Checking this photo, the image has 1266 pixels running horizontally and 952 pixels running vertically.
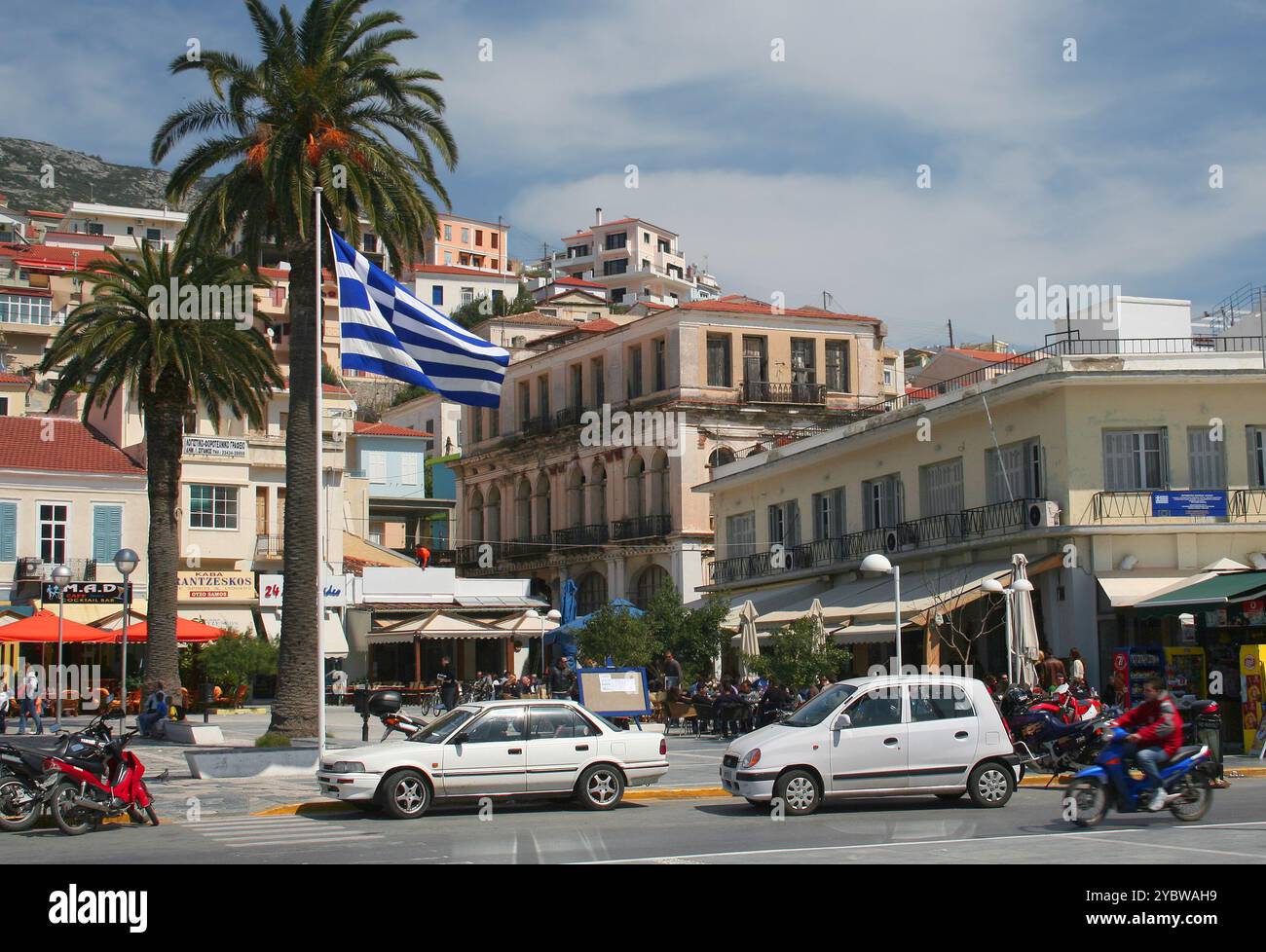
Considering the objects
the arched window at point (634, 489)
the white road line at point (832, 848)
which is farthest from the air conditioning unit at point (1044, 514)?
the arched window at point (634, 489)

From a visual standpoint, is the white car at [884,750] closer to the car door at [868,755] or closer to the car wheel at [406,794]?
the car door at [868,755]

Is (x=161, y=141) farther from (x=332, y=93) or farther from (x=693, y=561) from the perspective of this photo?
(x=693, y=561)

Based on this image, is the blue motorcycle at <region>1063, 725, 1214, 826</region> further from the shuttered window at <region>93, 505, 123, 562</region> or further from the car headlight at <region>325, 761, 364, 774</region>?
the shuttered window at <region>93, 505, 123, 562</region>

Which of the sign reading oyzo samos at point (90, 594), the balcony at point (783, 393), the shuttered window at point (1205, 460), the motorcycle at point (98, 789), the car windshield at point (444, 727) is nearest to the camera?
the motorcycle at point (98, 789)

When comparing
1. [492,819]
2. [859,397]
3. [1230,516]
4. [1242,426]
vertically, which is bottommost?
[492,819]

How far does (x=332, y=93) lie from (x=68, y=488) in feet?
87.5

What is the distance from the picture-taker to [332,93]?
26.5 m

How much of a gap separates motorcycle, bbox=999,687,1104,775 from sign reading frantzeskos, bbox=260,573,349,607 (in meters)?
33.6

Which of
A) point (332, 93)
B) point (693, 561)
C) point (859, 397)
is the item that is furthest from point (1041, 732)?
point (859, 397)

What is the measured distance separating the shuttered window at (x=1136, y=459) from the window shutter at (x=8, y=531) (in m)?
34.7

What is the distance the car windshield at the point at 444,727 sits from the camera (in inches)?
706

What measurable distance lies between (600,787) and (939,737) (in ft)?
14.3

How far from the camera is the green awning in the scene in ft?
85.4

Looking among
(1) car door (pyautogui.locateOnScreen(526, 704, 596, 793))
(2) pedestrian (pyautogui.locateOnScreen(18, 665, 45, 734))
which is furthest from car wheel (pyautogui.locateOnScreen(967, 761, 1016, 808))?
(2) pedestrian (pyautogui.locateOnScreen(18, 665, 45, 734))
